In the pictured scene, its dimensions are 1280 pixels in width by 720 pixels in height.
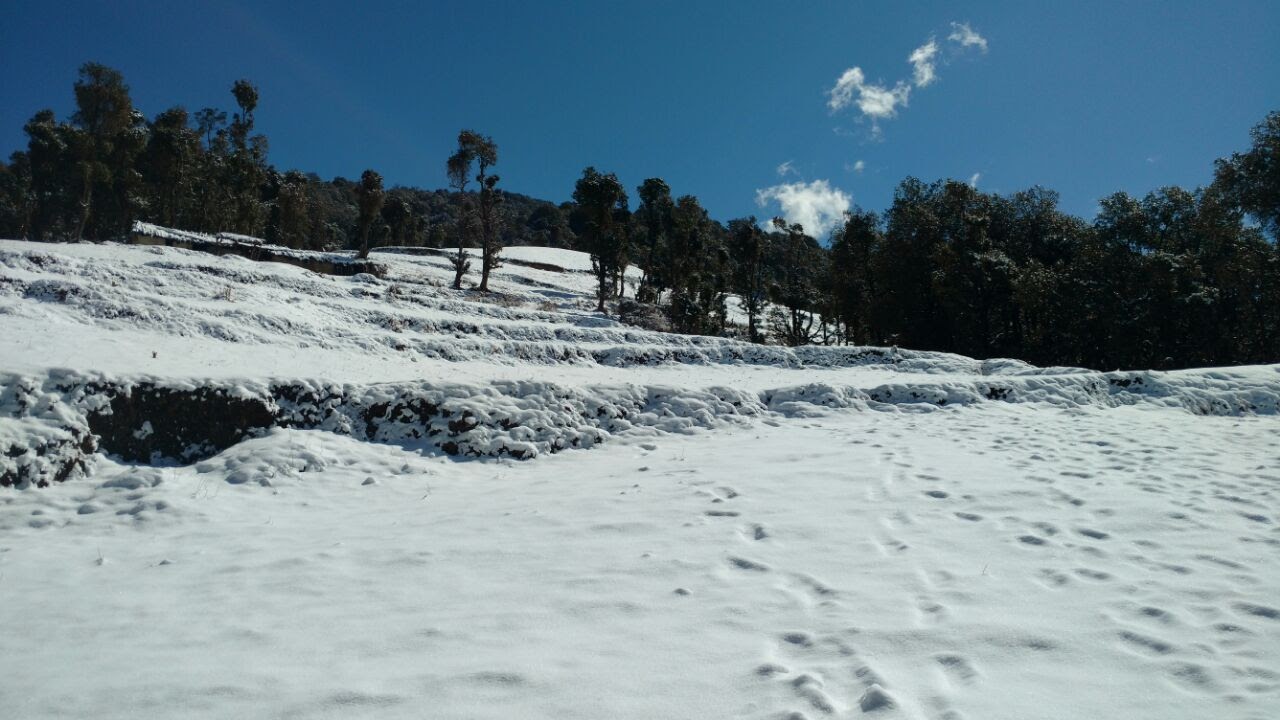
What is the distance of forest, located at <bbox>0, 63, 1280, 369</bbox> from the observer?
26.6 m

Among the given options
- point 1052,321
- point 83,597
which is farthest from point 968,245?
point 83,597

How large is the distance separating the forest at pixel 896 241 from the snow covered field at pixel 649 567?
21.4 m

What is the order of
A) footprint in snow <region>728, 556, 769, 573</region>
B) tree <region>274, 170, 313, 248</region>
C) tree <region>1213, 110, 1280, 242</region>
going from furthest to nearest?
tree <region>274, 170, 313, 248</region>, tree <region>1213, 110, 1280, 242</region>, footprint in snow <region>728, 556, 769, 573</region>

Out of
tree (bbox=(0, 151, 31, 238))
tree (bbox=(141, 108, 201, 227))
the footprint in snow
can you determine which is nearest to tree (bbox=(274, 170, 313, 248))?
tree (bbox=(141, 108, 201, 227))

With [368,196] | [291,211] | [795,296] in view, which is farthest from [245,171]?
[795,296]

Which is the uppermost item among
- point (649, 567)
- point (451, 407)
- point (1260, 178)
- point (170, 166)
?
point (170, 166)

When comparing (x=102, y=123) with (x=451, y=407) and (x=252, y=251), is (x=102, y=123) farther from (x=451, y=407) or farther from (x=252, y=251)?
(x=451, y=407)

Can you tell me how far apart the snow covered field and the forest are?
70.1ft

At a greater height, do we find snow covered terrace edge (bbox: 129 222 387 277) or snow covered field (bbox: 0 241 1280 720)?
snow covered terrace edge (bbox: 129 222 387 277)

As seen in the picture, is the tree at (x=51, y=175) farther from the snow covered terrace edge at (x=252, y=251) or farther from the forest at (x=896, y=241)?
the snow covered terrace edge at (x=252, y=251)

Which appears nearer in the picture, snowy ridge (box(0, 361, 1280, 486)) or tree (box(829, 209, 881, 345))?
snowy ridge (box(0, 361, 1280, 486))

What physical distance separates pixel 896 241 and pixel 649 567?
3487 cm

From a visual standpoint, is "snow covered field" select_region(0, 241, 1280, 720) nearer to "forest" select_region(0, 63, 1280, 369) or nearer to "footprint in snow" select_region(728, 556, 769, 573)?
"footprint in snow" select_region(728, 556, 769, 573)

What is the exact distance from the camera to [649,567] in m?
4.68
